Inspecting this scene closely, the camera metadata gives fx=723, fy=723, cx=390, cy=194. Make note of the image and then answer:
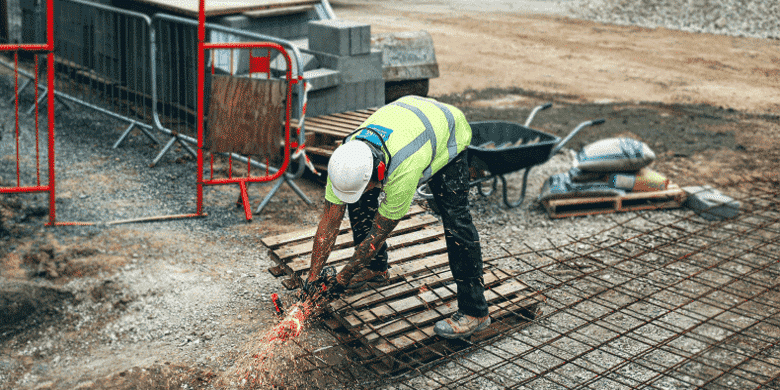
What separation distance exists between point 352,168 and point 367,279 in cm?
130

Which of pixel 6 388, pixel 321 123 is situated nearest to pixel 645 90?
pixel 321 123

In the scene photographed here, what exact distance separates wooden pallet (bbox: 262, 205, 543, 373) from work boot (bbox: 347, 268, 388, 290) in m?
0.05

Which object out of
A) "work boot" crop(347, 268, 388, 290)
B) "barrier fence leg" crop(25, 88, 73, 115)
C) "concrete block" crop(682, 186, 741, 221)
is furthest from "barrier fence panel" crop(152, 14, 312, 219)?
"concrete block" crop(682, 186, 741, 221)

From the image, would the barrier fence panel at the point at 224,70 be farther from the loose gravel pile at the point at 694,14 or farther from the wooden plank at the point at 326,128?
the loose gravel pile at the point at 694,14

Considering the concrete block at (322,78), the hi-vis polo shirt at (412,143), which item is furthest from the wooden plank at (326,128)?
the hi-vis polo shirt at (412,143)

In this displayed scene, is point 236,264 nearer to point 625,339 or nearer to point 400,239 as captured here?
point 400,239

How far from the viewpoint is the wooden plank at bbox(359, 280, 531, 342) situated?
177 inches

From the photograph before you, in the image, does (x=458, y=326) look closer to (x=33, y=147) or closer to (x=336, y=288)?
(x=336, y=288)

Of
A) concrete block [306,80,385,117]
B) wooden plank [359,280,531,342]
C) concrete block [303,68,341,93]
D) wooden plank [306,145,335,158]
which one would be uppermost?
concrete block [303,68,341,93]

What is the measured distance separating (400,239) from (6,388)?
2.84 metres

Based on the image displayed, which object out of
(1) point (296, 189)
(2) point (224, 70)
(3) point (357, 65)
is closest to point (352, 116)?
(3) point (357, 65)

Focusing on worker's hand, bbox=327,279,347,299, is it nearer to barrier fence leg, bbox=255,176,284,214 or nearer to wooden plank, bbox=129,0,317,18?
barrier fence leg, bbox=255,176,284,214

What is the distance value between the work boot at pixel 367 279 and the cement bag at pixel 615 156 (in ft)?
9.70

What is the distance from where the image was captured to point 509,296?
16.9 feet
